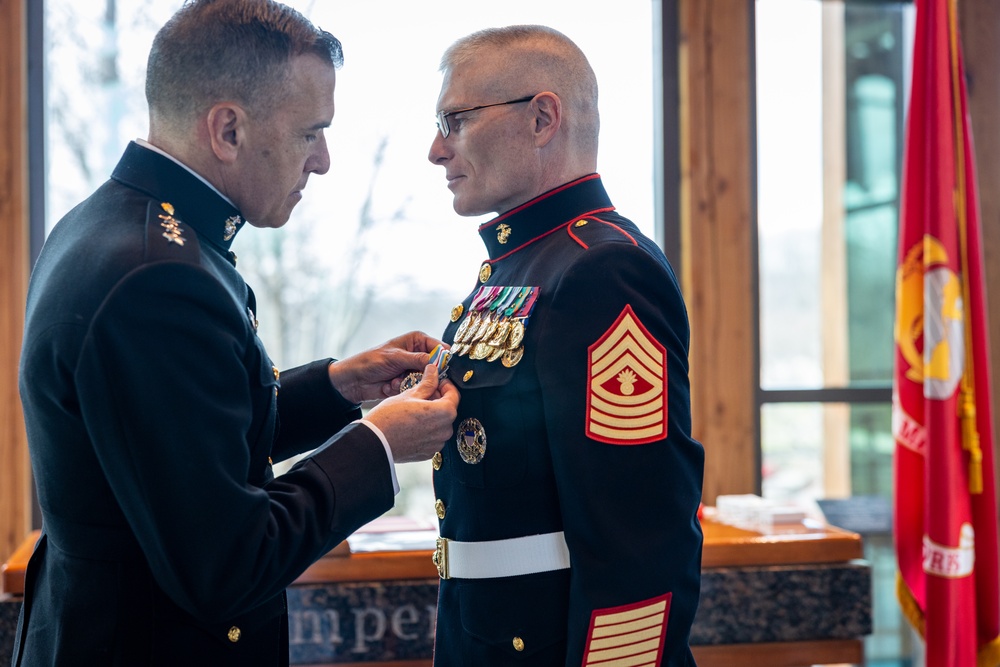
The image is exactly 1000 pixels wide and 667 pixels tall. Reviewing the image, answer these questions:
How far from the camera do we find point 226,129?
1.22m

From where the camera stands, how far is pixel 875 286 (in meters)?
3.22

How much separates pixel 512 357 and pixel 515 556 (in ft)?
0.98

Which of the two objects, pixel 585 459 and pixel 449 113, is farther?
pixel 449 113

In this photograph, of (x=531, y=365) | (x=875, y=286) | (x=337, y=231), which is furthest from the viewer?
(x=875, y=286)

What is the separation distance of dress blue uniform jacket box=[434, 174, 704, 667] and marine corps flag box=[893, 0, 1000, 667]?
55.8 inches

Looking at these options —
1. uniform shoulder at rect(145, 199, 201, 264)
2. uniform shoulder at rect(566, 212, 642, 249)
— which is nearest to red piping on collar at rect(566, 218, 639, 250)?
uniform shoulder at rect(566, 212, 642, 249)

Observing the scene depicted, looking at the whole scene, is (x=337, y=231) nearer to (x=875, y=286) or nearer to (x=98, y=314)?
(x=875, y=286)

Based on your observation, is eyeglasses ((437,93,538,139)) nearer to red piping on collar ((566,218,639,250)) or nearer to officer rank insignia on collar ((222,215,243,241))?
red piping on collar ((566,218,639,250))

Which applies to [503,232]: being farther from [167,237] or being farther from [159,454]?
[159,454]

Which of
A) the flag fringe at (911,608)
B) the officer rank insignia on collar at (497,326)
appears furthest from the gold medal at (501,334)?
the flag fringe at (911,608)

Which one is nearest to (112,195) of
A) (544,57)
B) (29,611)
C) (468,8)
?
(29,611)

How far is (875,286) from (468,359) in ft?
7.13

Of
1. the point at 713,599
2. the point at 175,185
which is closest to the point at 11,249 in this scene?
the point at 175,185

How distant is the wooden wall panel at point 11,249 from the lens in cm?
274
